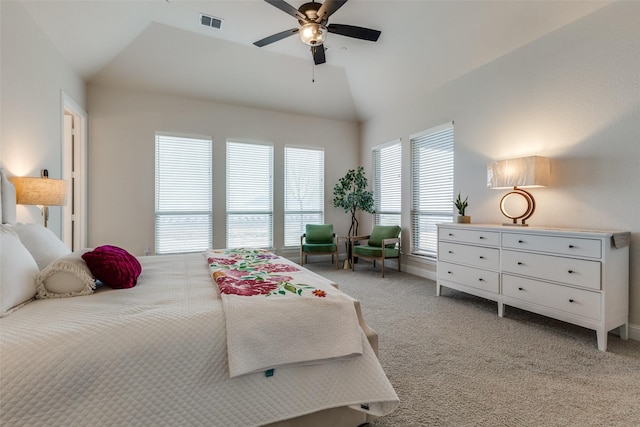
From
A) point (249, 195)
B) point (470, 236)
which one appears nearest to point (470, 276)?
point (470, 236)

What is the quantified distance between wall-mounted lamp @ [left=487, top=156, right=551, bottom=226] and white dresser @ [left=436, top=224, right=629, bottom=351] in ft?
1.66

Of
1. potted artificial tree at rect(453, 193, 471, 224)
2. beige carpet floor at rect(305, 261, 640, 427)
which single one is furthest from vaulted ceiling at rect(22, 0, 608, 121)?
beige carpet floor at rect(305, 261, 640, 427)

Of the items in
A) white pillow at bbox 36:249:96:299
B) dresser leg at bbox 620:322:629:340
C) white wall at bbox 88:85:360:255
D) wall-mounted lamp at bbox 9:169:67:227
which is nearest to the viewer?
white pillow at bbox 36:249:96:299

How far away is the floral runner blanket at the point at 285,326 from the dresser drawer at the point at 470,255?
7.65ft

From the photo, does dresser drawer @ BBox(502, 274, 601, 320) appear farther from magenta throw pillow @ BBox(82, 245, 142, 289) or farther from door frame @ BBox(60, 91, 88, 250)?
door frame @ BBox(60, 91, 88, 250)

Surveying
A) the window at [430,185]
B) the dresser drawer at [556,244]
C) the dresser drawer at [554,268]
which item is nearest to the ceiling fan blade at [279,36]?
the window at [430,185]

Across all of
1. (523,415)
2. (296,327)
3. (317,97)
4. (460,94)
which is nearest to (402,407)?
(523,415)

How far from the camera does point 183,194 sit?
17.3 ft

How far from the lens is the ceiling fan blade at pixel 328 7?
2.76 metres

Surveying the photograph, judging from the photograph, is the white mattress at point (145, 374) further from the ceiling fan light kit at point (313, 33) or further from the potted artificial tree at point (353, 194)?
the potted artificial tree at point (353, 194)

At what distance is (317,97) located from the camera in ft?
19.1

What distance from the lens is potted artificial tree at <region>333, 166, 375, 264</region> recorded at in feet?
19.5

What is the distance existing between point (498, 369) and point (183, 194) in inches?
197

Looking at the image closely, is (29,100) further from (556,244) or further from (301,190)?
(556,244)
